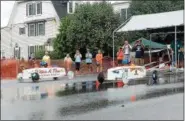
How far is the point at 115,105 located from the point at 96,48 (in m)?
25.1

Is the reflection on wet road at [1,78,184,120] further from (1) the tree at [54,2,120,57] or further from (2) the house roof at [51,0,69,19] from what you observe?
(2) the house roof at [51,0,69,19]

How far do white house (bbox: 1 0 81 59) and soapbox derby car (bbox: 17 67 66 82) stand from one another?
2794 cm

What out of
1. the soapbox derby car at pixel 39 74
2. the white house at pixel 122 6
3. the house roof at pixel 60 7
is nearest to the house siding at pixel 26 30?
the house roof at pixel 60 7

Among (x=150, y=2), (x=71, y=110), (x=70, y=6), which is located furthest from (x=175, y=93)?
(x=70, y=6)

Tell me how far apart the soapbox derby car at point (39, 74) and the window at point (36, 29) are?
30.1 metres

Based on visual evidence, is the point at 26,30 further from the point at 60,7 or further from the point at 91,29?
the point at 91,29

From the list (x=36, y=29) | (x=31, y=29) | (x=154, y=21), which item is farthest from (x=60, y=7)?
(x=154, y=21)

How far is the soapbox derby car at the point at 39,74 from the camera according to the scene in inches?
854

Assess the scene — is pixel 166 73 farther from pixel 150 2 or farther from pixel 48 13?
pixel 48 13

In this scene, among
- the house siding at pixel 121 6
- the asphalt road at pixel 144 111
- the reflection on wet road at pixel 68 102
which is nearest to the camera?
the asphalt road at pixel 144 111

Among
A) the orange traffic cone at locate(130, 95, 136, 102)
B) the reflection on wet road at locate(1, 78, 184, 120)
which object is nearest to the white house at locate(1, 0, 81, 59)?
the reflection on wet road at locate(1, 78, 184, 120)

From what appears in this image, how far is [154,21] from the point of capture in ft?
85.6

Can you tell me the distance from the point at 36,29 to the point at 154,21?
96.6ft

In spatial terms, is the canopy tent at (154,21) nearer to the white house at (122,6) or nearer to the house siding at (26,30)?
the white house at (122,6)
